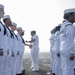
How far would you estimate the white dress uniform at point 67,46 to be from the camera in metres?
6.45

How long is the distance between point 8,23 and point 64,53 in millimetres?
2360

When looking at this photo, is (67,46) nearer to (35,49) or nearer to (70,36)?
(70,36)

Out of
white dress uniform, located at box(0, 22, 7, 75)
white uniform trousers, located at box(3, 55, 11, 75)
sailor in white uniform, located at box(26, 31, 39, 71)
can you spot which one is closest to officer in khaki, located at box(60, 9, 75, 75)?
white dress uniform, located at box(0, 22, 7, 75)

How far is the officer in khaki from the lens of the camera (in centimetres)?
645

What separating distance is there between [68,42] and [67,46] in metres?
0.12

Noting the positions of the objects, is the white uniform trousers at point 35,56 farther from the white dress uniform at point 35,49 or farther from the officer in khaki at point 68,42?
the officer in khaki at point 68,42

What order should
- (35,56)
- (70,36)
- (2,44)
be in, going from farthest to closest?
(35,56)
(2,44)
(70,36)

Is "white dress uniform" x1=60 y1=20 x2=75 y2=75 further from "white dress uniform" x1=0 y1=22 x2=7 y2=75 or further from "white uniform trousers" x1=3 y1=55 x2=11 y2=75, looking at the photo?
"white uniform trousers" x1=3 y1=55 x2=11 y2=75

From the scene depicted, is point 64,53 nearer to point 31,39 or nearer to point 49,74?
point 49,74

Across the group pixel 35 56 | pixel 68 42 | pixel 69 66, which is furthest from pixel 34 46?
pixel 68 42

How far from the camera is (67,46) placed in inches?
256

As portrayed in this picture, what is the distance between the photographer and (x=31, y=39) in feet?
43.3

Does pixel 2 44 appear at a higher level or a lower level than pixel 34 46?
lower

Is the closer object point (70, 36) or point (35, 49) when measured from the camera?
point (70, 36)
